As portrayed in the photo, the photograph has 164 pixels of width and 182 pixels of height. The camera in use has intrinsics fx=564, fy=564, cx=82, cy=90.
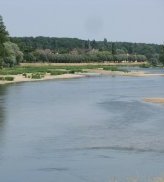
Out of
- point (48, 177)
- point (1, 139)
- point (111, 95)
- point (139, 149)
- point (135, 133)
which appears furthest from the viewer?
point (111, 95)

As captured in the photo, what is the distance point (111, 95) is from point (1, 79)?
29693 millimetres

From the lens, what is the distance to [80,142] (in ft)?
93.5

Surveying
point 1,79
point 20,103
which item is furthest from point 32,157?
point 1,79

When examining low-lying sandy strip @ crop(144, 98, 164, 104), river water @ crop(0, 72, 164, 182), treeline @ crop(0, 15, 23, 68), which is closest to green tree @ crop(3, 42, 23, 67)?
treeline @ crop(0, 15, 23, 68)

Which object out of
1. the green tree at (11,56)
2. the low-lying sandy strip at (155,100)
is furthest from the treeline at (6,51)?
the low-lying sandy strip at (155,100)

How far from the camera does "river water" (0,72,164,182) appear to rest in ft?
71.3

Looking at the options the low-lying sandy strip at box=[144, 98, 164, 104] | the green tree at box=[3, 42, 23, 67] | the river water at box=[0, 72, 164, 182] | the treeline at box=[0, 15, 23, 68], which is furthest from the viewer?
the green tree at box=[3, 42, 23, 67]

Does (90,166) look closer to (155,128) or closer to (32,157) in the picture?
(32,157)

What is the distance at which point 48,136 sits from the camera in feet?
99.9

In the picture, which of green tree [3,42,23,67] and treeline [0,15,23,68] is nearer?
treeline [0,15,23,68]

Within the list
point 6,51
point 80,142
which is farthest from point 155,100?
point 6,51

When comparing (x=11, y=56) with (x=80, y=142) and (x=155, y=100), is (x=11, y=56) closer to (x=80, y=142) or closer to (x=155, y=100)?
(x=155, y=100)

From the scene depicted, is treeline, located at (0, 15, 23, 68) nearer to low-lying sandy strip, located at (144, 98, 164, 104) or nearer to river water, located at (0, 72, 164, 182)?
low-lying sandy strip, located at (144, 98, 164, 104)

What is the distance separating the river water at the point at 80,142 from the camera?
21717 millimetres
